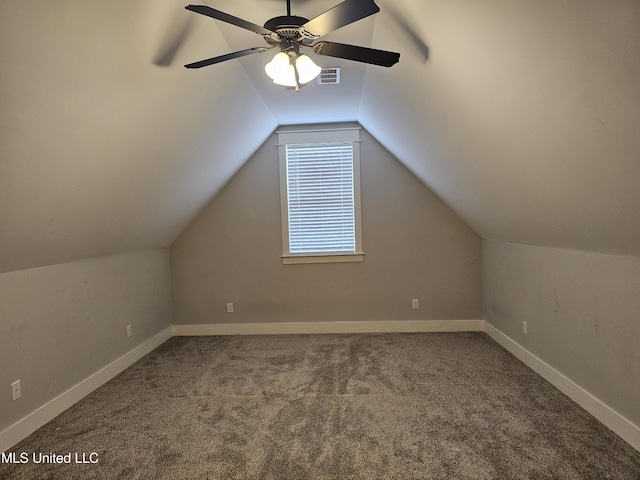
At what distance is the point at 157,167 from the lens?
3.15m

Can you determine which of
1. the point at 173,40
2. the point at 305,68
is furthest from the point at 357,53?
the point at 173,40

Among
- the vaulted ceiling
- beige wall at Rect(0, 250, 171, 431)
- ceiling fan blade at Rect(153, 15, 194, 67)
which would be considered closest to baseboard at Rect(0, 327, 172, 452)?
beige wall at Rect(0, 250, 171, 431)

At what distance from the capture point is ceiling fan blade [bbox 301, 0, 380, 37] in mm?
1516

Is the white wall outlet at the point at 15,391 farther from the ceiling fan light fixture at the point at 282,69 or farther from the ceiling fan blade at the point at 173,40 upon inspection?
the ceiling fan light fixture at the point at 282,69

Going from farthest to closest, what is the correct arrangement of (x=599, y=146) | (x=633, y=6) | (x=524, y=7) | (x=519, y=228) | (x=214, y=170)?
(x=214, y=170) → (x=519, y=228) → (x=599, y=146) → (x=524, y=7) → (x=633, y=6)

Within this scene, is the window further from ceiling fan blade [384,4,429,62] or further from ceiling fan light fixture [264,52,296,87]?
ceiling fan light fixture [264,52,296,87]

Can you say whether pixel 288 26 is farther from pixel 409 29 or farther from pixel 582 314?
pixel 582 314

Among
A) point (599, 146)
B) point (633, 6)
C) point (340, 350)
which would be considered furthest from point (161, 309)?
point (633, 6)

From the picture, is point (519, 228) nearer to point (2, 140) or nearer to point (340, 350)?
point (340, 350)

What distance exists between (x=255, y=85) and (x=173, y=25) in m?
1.29

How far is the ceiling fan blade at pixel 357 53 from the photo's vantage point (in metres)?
1.89

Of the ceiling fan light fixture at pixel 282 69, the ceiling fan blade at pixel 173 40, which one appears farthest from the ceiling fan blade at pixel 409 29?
the ceiling fan blade at pixel 173 40

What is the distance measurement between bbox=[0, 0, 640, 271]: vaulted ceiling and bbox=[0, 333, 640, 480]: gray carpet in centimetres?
112

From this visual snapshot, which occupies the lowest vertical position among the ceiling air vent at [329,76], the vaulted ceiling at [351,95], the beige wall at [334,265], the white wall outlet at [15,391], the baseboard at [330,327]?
the baseboard at [330,327]
